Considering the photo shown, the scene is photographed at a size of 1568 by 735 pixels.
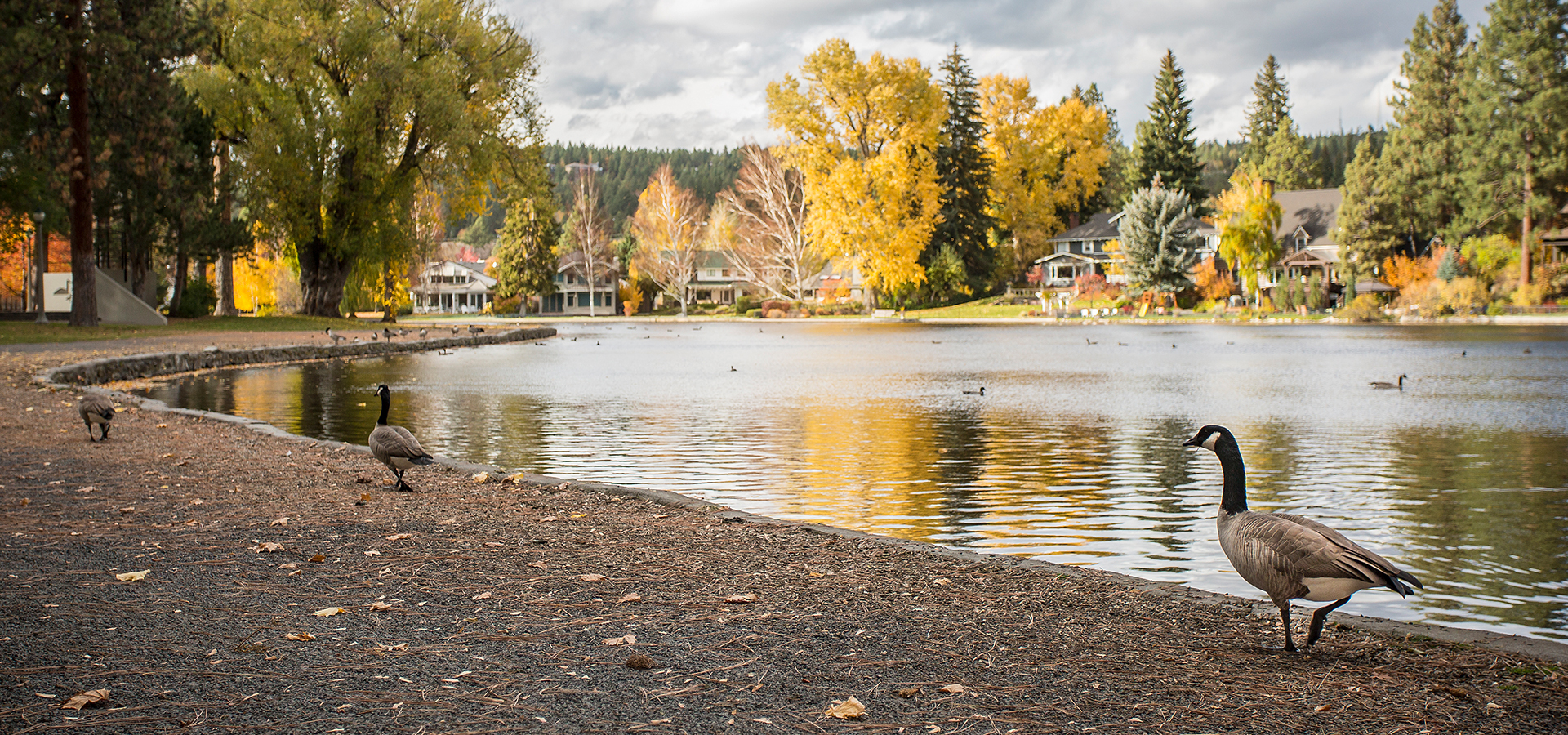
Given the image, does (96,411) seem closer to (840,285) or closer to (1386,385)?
(1386,385)

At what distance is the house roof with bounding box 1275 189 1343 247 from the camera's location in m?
91.0

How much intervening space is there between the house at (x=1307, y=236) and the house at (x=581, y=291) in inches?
2419

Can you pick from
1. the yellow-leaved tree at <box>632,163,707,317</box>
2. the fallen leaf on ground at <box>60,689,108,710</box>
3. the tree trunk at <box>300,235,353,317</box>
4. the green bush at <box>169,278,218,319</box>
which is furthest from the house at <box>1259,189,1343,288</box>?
the fallen leaf on ground at <box>60,689,108,710</box>

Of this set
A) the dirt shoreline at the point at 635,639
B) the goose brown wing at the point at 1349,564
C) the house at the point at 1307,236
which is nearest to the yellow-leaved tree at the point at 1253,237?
the house at the point at 1307,236

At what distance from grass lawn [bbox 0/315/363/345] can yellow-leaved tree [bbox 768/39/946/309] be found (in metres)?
32.2

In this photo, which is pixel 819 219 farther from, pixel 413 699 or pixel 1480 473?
pixel 413 699

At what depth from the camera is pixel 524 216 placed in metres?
100

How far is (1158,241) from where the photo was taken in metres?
75.2

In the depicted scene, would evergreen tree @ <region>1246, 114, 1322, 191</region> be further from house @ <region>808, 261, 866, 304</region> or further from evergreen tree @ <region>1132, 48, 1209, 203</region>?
house @ <region>808, 261, 866, 304</region>

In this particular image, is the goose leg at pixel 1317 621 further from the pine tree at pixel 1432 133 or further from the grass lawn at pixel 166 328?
the pine tree at pixel 1432 133

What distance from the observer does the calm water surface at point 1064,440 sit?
946 centimetres

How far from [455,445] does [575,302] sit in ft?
355

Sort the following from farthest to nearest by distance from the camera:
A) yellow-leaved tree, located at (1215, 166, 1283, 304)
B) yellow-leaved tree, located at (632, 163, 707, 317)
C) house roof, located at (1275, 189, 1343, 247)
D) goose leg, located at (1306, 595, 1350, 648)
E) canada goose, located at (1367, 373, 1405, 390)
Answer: yellow-leaved tree, located at (632, 163, 707, 317)
house roof, located at (1275, 189, 1343, 247)
yellow-leaved tree, located at (1215, 166, 1283, 304)
canada goose, located at (1367, 373, 1405, 390)
goose leg, located at (1306, 595, 1350, 648)

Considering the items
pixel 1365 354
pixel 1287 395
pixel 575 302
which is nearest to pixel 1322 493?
pixel 1287 395
